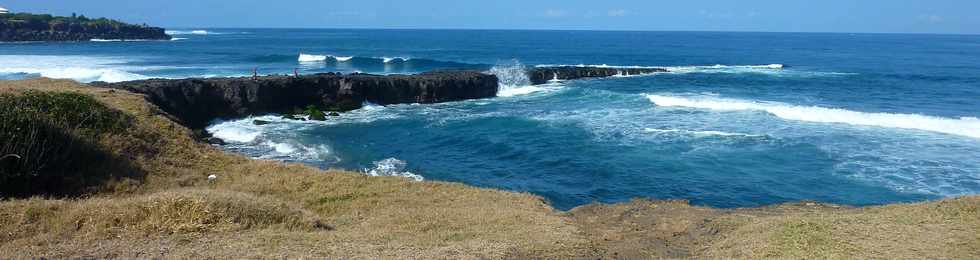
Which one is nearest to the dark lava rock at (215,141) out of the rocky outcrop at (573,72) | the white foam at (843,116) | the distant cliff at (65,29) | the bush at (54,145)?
the bush at (54,145)

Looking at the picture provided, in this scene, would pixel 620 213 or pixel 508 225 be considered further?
pixel 620 213

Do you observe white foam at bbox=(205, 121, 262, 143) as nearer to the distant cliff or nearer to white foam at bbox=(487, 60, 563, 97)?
white foam at bbox=(487, 60, 563, 97)

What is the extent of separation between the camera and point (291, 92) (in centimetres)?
3691

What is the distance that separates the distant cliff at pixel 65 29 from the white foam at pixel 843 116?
118 metres

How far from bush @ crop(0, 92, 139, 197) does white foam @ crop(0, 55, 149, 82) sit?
35037 mm

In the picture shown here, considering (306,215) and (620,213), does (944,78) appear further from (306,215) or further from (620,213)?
(306,215)

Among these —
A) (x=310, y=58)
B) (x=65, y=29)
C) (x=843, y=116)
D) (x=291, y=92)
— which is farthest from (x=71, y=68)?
(x=65, y=29)

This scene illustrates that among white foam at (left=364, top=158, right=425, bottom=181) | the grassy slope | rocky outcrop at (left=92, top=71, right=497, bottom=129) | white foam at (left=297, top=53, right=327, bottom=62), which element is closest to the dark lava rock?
rocky outcrop at (left=92, top=71, right=497, bottom=129)

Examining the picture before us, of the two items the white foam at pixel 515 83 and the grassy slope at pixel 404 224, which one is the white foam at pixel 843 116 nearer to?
the white foam at pixel 515 83

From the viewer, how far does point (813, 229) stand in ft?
36.1

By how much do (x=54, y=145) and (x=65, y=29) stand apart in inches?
5165

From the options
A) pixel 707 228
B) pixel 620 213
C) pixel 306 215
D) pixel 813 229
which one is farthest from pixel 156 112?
pixel 813 229

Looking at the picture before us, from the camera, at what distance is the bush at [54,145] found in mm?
12203

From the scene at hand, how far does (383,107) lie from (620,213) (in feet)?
90.2
